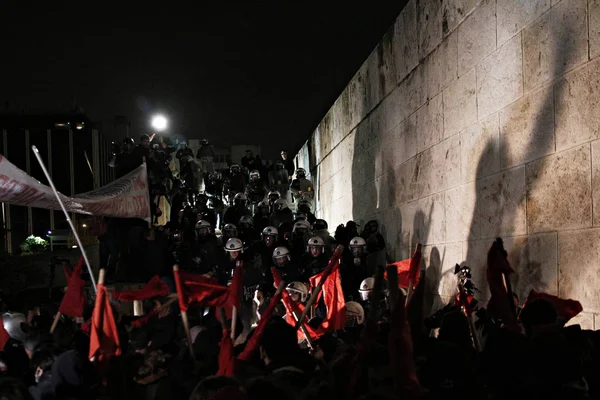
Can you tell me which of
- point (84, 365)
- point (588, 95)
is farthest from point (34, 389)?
point (588, 95)

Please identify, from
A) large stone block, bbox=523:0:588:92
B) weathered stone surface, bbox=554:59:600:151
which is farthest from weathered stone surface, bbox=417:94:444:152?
weathered stone surface, bbox=554:59:600:151

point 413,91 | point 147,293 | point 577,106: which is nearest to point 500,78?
point 577,106

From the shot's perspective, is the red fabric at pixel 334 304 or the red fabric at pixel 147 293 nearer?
the red fabric at pixel 334 304

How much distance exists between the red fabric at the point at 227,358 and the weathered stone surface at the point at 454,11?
194 inches

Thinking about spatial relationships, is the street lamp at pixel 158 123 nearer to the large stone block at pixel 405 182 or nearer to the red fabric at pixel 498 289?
the large stone block at pixel 405 182

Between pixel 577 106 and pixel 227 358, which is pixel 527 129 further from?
pixel 227 358

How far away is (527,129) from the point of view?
7102 millimetres

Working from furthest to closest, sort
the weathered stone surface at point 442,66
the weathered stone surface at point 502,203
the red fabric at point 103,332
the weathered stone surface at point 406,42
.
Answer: the weathered stone surface at point 406,42 < the weathered stone surface at point 442,66 < the weathered stone surface at point 502,203 < the red fabric at point 103,332

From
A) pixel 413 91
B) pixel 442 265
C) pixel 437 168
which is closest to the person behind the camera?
pixel 442 265

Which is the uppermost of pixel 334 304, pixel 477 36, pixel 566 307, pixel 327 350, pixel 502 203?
pixel 477 36

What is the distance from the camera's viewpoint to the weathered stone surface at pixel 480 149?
312 inches

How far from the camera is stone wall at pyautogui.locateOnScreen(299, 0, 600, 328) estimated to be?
6.13m

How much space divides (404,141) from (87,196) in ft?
15.6

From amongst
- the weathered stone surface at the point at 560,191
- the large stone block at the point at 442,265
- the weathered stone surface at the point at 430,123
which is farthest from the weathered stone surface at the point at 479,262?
the weathered stone surface at the point at 430,123
